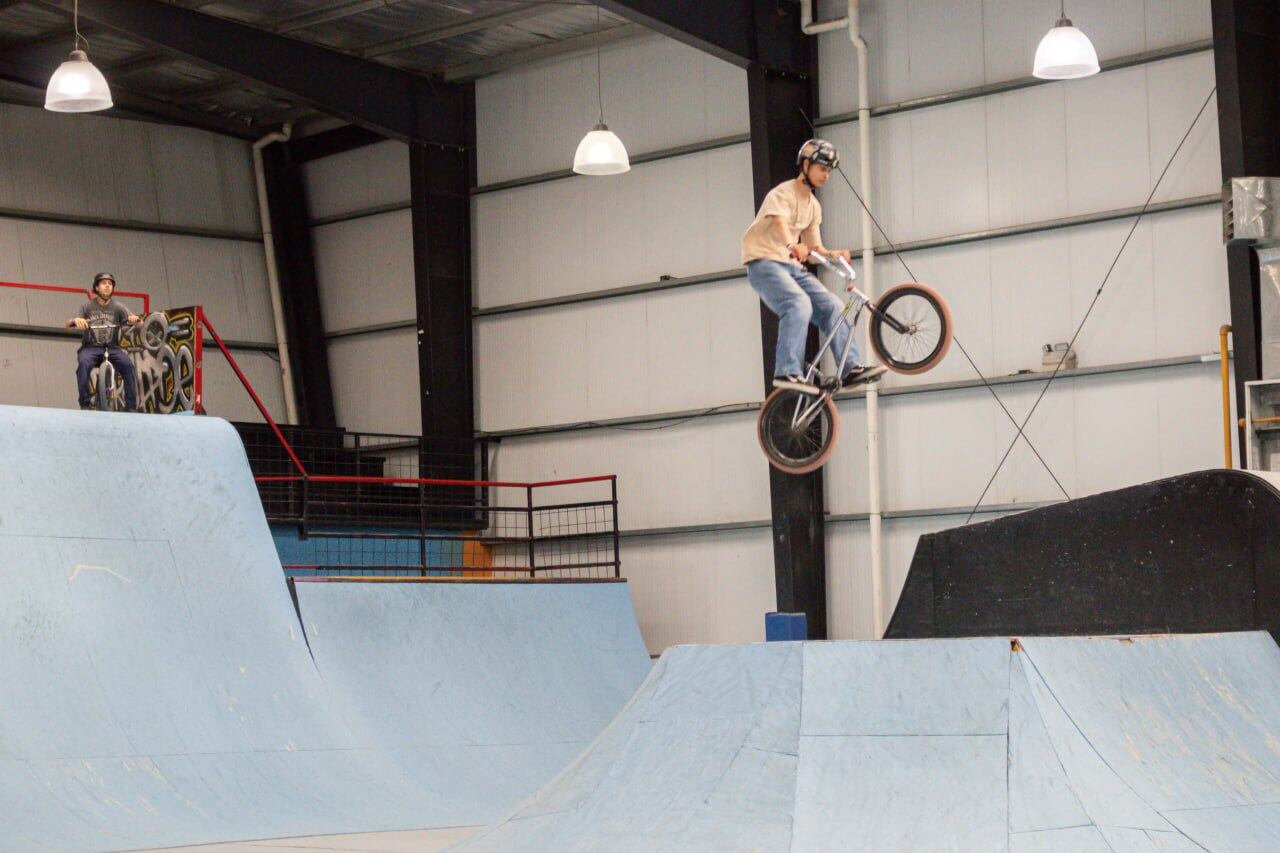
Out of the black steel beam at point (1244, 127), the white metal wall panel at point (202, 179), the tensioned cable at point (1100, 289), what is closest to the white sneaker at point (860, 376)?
the black steel beam at point (1244, 127)

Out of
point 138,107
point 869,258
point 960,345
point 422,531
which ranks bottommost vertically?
point 422,531

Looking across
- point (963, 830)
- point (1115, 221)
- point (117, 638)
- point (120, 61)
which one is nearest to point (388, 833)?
point (117, 638)

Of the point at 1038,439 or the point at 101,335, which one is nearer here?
the point at 101,335

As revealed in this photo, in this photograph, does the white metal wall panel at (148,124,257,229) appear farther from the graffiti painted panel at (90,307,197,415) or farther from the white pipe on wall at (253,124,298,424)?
the graffiti painted panel at (90,307,197,415)

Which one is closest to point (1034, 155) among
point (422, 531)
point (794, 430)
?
point (794, 430)

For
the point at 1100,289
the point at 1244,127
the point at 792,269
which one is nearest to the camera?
the point at 792,269

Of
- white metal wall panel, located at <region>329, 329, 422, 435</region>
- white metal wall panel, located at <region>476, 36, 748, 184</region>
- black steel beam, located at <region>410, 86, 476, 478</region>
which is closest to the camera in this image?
white metal wall panel, located at <region>476, 36, 748, 184</region>

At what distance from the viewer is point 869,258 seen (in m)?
14.8

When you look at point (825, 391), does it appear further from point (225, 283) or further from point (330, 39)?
point (225, 283)

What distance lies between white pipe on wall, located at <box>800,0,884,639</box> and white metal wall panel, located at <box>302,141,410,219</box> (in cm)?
642

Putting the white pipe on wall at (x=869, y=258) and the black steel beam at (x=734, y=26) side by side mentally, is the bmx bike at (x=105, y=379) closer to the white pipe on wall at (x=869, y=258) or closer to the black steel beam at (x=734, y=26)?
the black steel beam at (x=734, y=26)

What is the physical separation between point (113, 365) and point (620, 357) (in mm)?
6520

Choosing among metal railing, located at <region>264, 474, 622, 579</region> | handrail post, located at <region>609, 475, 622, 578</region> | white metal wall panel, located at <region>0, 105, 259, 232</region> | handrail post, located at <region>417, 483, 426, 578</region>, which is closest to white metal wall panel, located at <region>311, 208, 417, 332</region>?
white metal wall panel, located at <region>0, 105, 259, 232</region>

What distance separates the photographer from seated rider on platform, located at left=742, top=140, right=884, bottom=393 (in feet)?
29.6
